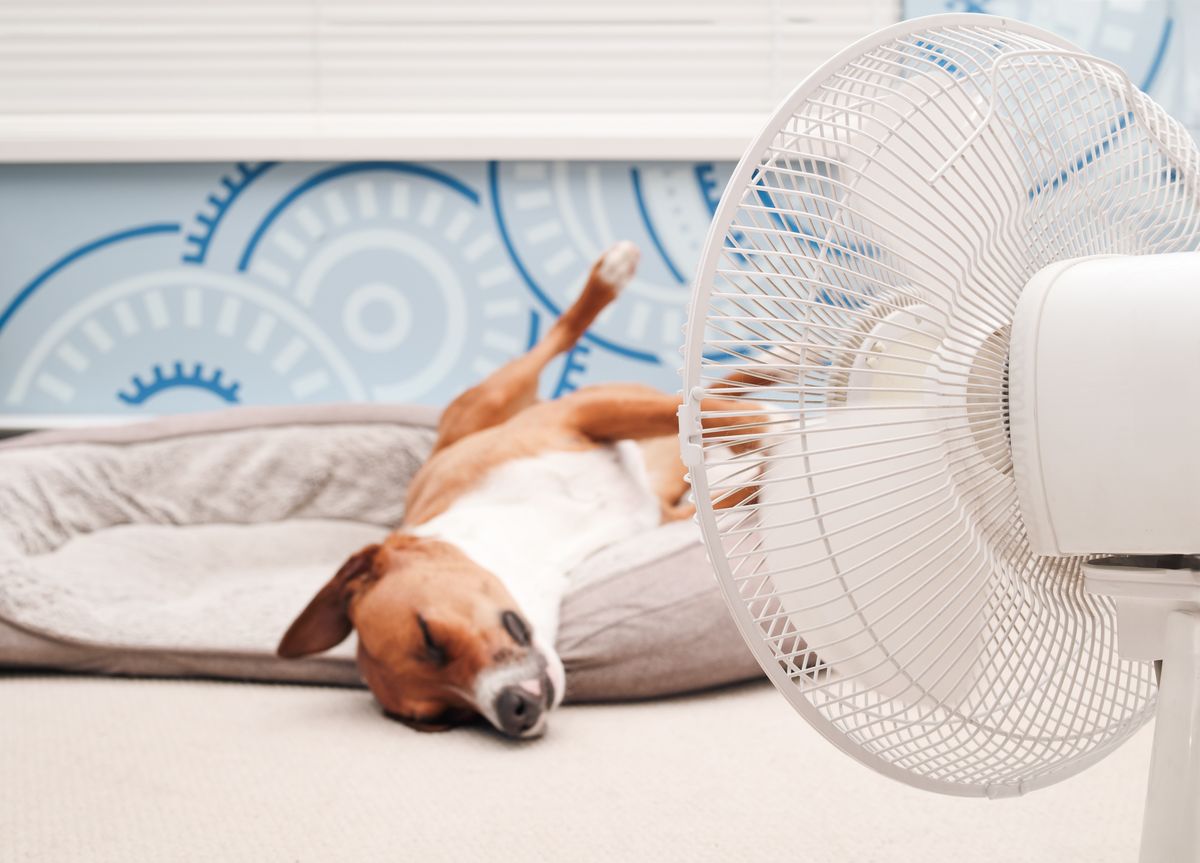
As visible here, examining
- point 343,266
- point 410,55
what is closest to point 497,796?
point 343,266

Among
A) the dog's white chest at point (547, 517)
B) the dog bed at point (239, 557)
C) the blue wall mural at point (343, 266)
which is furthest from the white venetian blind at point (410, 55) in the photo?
the dog's white chest at point (547, 517)

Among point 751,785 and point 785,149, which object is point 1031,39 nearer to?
point 785,149

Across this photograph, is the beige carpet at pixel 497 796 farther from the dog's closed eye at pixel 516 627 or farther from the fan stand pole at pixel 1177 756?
the fan stand pole at pixel 1177 756

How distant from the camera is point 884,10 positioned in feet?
6.99

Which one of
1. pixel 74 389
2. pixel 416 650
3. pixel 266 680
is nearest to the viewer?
pixel 416 650

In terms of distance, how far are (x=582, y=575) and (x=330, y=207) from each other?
1141mm

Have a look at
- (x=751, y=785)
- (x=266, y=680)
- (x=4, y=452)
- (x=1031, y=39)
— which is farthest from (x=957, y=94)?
(x=4, y=452)

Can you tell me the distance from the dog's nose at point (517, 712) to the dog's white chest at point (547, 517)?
0.14m

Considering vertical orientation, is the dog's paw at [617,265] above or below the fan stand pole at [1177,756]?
below

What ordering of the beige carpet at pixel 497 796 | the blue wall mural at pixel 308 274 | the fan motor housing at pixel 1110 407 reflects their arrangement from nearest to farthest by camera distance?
the fan motor housing at pixel 1110 407
the beige carpet at pixel 497 796
the blue wall mural at pixel 308 274

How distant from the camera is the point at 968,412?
528 millimetres

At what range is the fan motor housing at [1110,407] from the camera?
0.47 meters

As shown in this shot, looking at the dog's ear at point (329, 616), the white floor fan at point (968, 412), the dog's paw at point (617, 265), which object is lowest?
the dog's ear at point (329, 616)

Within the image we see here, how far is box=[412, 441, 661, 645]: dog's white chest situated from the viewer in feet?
4.11
